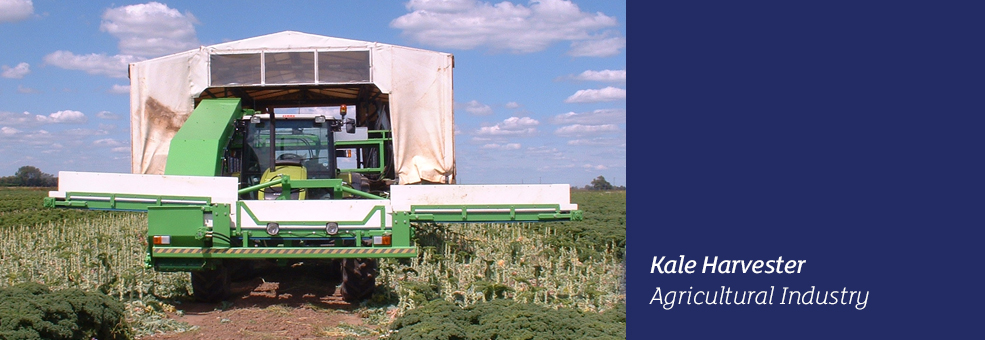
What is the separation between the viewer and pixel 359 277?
8.97m

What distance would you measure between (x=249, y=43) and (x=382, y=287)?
12.5 ft

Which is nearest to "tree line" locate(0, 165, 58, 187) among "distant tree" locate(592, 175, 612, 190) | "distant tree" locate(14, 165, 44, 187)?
"distant tree" locate(14, 165, 44, 187)

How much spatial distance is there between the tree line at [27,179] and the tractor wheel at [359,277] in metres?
87.3

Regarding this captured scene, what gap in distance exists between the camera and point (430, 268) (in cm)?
1003

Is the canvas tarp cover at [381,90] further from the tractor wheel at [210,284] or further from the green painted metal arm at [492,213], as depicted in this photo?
the tractor wheel at [210,284]

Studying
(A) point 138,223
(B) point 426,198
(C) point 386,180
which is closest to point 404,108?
(C) point 386,180

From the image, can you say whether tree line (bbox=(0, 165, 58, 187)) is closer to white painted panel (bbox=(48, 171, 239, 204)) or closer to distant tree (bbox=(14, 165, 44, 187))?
distant tree (bbox=(14, 165, 44, 187))

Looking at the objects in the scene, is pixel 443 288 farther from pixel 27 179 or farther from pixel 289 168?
pixel 27 179

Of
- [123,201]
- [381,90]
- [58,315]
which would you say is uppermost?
[381,90]

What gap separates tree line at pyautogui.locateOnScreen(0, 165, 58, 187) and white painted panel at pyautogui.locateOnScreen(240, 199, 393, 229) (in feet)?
287

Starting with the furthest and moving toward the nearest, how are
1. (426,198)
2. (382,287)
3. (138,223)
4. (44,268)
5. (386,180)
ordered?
(138,223) < (386,180) < (44,268) < (382,287) < (426,198)

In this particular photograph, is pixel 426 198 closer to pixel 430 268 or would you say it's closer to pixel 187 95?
pixel 430 268

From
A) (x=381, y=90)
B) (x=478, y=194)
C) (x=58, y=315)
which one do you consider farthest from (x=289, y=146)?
(x=58, y=315)

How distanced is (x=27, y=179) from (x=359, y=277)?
9762cm
